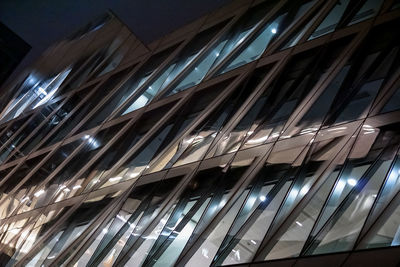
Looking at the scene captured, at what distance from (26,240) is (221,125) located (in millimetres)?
7118

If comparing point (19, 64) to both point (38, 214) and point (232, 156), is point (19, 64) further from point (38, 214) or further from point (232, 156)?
point (232, 156)

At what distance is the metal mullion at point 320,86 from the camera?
30.8ft

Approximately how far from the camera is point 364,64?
9.43 metres

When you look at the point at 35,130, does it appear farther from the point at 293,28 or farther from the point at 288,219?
the point at 288,219

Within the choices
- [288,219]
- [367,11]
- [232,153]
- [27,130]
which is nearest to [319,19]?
[367,11]

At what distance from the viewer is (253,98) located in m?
11.3

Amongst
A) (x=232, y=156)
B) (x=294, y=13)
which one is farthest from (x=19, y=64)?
(x=232, y=156)

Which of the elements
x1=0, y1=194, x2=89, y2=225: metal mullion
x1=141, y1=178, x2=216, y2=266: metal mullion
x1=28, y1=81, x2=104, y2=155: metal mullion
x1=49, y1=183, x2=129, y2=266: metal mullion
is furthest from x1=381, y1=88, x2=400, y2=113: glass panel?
x1=28, y1=81, x2=104, y2=155: metal mullion

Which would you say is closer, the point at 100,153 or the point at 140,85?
the point at 100,153

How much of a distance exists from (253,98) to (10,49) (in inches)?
641

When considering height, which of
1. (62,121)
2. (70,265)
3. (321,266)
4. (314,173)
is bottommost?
(70,265)

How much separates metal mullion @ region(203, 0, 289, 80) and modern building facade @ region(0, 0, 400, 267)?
0.07 metres

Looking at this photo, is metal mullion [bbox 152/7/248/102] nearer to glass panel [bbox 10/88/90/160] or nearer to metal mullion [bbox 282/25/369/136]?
metal mullion [bbox 282/25/369/136]

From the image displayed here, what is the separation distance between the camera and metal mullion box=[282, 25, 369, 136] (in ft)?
30.8
